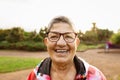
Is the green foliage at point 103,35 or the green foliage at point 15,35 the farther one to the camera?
the green foliage at point 103,35

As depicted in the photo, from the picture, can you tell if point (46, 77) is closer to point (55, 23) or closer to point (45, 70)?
point (45, 70)

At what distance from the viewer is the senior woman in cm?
193

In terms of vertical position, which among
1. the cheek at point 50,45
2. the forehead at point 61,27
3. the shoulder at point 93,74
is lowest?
the shoulder at point 93,74

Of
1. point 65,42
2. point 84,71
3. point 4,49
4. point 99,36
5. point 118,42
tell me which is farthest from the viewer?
point 99,36

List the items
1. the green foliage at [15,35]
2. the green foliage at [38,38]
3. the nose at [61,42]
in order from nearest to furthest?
the nose at [61,42] < the green foliage at [38,38] < the green foliage at [15,35]

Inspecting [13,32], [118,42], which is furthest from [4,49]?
[118,42]

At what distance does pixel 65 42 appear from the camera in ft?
6.28

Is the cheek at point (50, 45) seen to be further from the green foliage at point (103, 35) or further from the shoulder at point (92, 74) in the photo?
the green foliage at point (103, 35)

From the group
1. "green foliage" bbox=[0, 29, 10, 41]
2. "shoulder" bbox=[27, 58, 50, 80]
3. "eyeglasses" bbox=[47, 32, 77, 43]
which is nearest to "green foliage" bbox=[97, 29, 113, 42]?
"green foliage" bbox=[0, 29, 10, 41]

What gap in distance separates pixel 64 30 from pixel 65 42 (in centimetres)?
9

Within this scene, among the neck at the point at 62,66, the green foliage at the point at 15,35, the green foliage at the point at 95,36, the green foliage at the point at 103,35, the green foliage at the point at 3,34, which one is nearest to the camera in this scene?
the neck at the point at 62,66

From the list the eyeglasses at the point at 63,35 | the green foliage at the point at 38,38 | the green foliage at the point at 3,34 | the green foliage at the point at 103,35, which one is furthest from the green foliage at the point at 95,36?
the eyeglasses at the point at 63,35

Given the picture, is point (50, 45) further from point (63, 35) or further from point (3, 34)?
point (3, 34)

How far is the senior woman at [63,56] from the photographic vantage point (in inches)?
75.9
